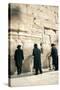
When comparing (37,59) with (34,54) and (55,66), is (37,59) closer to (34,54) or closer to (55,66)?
(34,54)

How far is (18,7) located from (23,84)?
79 centimetres

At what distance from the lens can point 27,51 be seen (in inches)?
89.0

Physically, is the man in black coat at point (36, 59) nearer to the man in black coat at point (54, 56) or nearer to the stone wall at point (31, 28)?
the stone wall at point (31, 28)

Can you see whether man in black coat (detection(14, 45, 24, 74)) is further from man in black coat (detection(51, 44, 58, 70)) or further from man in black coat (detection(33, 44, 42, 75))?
man in black coat (detection(51, 44, 58, 70))

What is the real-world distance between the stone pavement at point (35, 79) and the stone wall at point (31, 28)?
7cm

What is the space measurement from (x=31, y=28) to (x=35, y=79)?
531mm

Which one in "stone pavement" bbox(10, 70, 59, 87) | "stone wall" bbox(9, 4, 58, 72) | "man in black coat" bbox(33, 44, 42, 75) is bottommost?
"stone pavement" bbox(10, 70, 59, 87)

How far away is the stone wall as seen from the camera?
2.23 metres

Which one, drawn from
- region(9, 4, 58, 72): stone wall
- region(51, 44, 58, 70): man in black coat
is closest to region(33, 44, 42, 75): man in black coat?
region(9, 4, 58, 72): stone wall

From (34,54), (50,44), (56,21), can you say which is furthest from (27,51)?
(56,21)

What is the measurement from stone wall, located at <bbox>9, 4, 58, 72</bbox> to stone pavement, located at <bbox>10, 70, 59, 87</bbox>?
0.24 ft

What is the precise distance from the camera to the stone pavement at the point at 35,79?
222 cm

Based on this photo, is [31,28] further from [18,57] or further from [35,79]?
[35,79]

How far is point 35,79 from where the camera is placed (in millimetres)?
2270
